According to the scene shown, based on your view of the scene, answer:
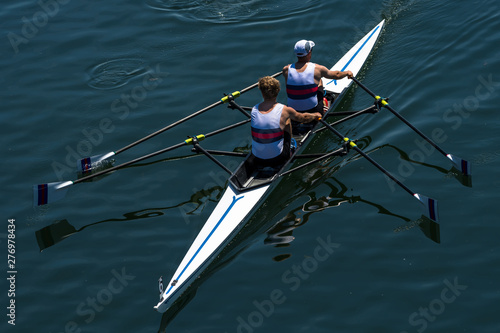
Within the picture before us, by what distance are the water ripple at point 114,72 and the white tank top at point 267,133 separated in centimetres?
578

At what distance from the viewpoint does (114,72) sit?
19.2 m

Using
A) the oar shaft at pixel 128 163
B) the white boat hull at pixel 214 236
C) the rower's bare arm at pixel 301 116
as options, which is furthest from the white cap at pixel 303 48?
the white boat hull at pixel 214 236

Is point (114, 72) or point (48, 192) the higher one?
point (114, 72)

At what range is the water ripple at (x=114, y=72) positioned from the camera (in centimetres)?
1880

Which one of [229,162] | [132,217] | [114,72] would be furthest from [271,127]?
[114,72]

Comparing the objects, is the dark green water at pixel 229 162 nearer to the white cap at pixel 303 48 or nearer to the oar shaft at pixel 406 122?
the oar shaft at pixel 406 122

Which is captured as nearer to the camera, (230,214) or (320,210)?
(230,214)

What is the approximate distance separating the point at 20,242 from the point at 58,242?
2.54 feet

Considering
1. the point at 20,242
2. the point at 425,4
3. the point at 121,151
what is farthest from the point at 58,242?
the point at 425,4

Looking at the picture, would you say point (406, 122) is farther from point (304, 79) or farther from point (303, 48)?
point (303, 48)

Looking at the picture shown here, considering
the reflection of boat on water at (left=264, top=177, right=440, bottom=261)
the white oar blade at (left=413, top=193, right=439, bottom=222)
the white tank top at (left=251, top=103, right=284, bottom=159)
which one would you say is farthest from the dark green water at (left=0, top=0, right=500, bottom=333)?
the white tank top at (left=251, top=103, right=284, bottom=159)

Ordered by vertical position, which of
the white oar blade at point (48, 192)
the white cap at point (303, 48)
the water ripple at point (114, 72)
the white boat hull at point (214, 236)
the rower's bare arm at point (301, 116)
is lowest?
the white boat hull at point (214, 236)

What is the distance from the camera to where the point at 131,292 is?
12.6 m

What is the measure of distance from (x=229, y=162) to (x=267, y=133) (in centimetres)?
191
